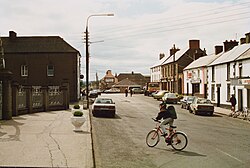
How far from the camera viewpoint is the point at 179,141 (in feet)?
44.3

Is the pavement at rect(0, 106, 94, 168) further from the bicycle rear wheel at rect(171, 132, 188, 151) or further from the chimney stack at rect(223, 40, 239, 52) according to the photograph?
the chimney stack at rect(223, 40, 239, 52)

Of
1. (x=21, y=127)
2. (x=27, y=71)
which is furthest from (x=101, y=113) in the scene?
(x=27, y=71)

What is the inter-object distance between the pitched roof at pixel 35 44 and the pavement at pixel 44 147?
34.9m

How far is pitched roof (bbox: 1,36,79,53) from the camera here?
52.2 metres

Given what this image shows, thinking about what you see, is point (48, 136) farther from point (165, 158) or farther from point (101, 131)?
point (165, 158)

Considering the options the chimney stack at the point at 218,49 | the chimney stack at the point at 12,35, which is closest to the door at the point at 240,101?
the chimney stack at the point at 218,49

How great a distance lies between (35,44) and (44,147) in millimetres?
42831

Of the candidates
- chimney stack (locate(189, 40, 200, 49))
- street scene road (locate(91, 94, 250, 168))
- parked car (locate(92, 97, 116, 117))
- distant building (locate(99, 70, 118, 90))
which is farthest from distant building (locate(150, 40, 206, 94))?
distant building (locate(99, 70, 118, 90))

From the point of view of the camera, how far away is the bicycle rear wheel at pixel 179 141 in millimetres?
13500

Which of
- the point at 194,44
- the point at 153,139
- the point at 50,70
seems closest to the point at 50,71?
the point at 50,70

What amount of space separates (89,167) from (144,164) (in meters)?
1.73

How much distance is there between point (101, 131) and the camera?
64.0 feet

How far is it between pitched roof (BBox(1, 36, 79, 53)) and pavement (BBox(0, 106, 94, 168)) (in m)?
34.9

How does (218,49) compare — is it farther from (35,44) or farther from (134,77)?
(134,77)
